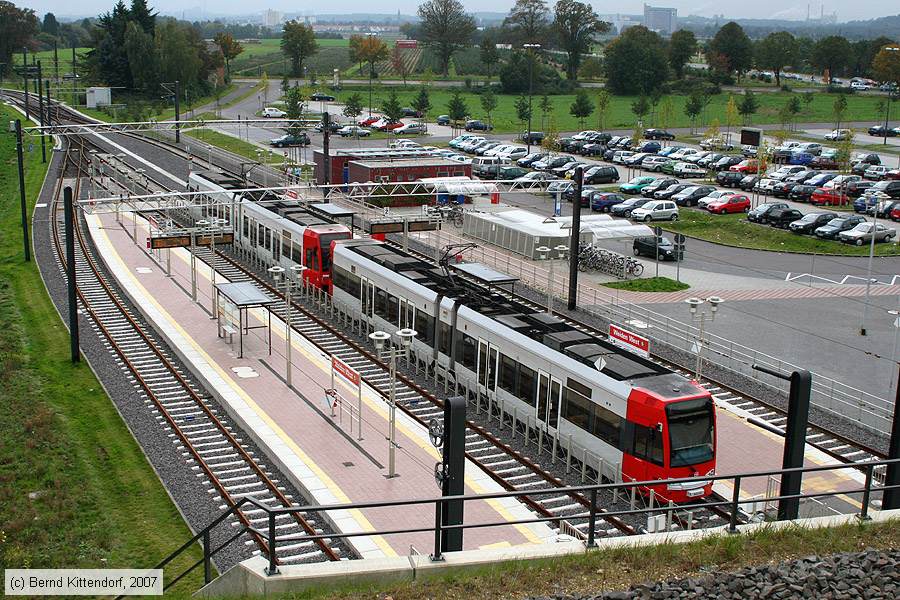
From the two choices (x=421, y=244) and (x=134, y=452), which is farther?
(x=421, y=244)

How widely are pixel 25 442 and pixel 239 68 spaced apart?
13484 centimetres

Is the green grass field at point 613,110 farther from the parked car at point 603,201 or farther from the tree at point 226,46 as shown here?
the parked car at point 603,201

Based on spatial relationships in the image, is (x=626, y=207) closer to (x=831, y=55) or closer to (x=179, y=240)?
(x=179, y=240)

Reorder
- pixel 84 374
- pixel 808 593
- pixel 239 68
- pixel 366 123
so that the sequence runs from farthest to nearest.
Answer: pixel 239 68 → pixel 366 123 → pixel 84 374 → pixel 808 593

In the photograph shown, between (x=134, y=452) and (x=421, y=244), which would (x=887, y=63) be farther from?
(x=134, y=452)

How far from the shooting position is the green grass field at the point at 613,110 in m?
91.1

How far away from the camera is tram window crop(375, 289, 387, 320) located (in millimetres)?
27484

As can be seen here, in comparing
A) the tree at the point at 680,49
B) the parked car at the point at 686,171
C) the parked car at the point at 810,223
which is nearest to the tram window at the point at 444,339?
the parked car at the point at 810,223

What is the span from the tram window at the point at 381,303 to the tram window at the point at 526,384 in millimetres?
7240

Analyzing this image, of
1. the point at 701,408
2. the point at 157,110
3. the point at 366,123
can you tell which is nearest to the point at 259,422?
the point at 701,408

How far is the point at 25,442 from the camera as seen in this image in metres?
19.6

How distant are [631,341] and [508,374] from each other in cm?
319

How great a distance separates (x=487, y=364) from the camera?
22.3 metres

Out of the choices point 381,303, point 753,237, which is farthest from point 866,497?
point 753,237
